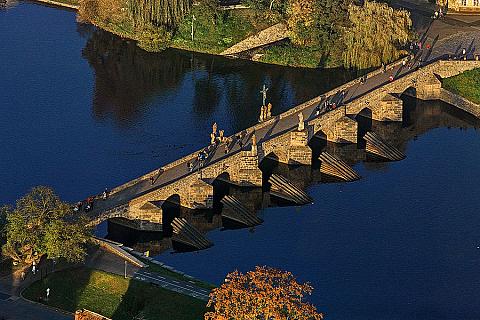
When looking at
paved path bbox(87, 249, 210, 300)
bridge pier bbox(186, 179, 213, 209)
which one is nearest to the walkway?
bridge pier bbox(186, 179, 213, 209)

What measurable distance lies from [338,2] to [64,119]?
147 ft

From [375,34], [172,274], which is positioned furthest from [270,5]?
[172,274]

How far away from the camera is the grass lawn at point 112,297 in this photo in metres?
96.4

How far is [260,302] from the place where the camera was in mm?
85688

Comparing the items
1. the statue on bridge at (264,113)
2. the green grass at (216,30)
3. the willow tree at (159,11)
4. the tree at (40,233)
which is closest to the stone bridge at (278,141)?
the statue on bridge at (264,113)

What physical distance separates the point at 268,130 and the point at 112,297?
4347 centimetres

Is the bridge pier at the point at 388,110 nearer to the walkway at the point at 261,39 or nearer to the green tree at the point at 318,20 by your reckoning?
the green tree at the point at 318,20

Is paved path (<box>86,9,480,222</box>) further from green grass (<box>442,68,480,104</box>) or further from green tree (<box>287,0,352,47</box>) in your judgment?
green tree (<box>287,0,352,47</box>)

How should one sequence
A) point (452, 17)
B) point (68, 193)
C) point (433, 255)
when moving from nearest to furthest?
1. point (433, 255)
2. point (68, 193)
3. point (452, 17)

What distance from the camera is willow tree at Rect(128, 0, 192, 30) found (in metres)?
175

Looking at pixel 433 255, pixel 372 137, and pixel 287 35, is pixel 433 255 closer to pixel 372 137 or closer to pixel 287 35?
pixel 372 137

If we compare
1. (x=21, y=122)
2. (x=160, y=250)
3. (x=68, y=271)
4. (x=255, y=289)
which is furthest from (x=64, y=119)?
(x=255, y=289)

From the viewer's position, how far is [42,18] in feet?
629

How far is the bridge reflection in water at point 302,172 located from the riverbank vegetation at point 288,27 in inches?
408
